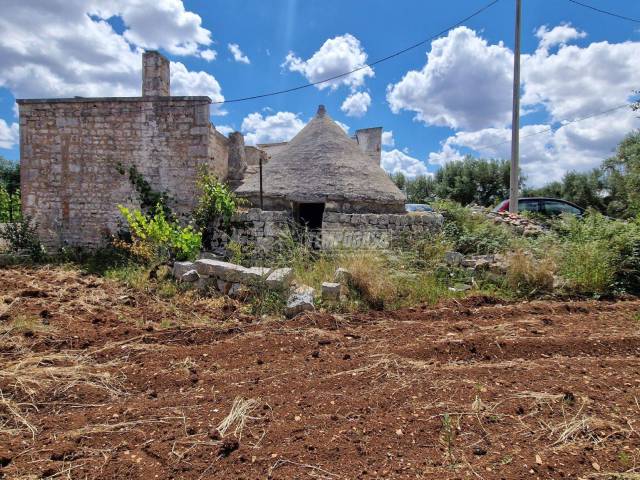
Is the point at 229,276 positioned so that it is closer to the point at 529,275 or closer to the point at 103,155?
the point at 529,275

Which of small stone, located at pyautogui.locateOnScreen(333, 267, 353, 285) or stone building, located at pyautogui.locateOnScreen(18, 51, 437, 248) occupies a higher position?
stone building, located at pyautogui.locateOnScreen(18, 51, 437, 248)

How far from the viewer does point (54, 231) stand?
971 centimetres

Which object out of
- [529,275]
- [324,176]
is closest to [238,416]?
[529,275]

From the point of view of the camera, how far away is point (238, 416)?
8.26 ft

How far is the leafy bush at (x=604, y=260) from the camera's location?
5.97 metres

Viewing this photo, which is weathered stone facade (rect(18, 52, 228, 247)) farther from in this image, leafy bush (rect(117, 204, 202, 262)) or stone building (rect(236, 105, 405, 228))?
leafy bush (rect(117, 204, 202, 262))

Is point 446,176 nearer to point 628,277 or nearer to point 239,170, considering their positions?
point 239,170

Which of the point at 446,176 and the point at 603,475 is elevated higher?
the point at 446,176

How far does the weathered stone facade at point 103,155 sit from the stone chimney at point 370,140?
7208 mm

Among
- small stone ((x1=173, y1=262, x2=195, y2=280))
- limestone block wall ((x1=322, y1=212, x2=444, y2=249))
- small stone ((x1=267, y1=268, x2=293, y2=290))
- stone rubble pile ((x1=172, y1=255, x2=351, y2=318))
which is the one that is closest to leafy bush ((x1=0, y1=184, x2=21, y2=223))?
small stone ((x1=173, y1=262, x2=195, y2=280))

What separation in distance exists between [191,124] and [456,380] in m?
8.60

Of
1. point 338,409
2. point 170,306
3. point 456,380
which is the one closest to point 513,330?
point 456,380

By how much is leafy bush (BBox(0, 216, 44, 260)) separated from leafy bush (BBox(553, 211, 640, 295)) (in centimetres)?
1148

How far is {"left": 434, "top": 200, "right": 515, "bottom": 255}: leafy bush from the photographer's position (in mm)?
7779
